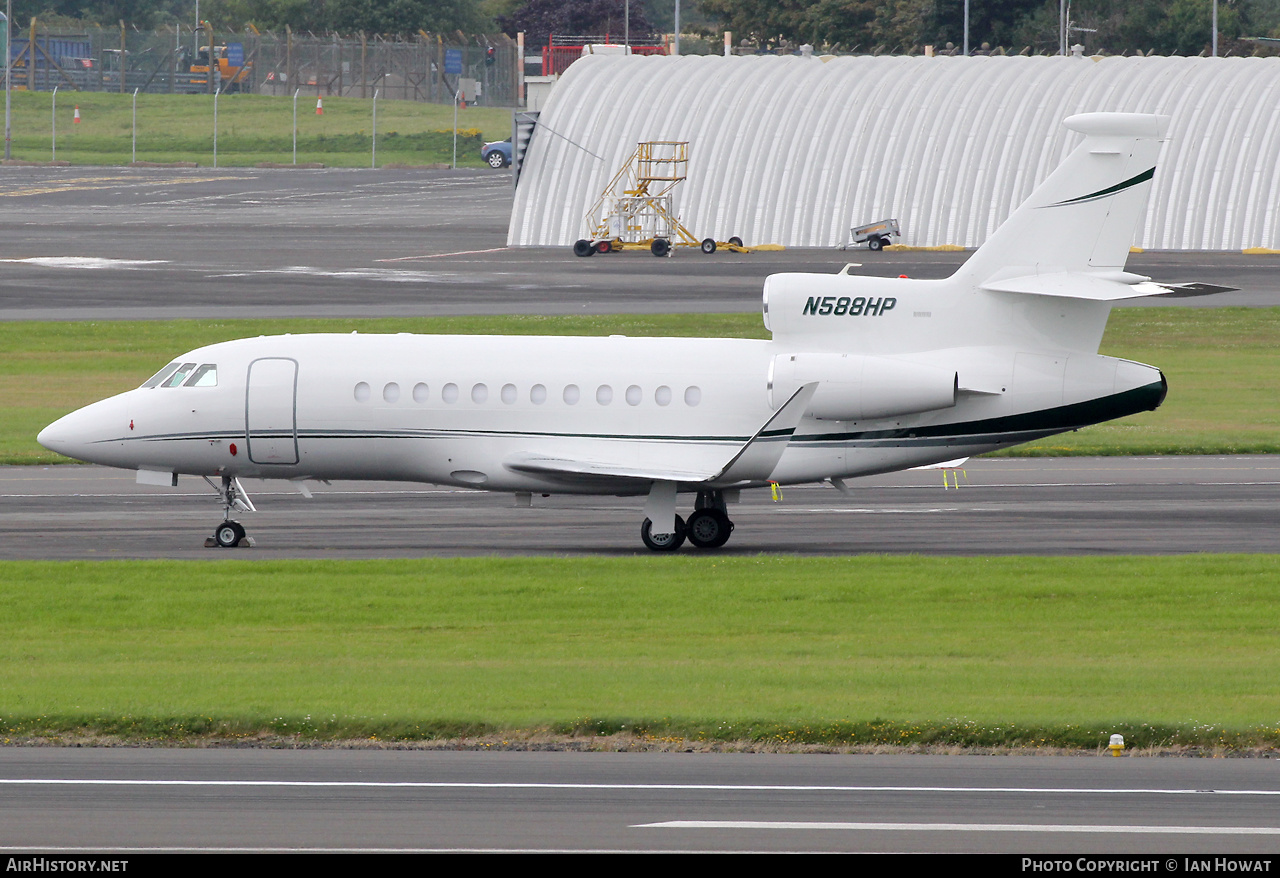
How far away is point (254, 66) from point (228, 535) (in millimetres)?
126350

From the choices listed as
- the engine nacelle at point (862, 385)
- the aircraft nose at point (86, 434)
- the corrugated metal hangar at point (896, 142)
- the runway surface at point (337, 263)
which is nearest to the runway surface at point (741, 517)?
the aircraft nose at point (86, 434)

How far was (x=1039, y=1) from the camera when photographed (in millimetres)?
131875

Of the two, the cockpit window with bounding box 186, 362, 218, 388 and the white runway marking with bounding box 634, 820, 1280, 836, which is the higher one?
the cockpit window with bounding box 186, 362, 218, 388

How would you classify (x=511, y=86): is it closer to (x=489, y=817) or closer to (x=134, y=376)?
(x=134, y=376)

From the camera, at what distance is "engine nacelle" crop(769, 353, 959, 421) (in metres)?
27.0

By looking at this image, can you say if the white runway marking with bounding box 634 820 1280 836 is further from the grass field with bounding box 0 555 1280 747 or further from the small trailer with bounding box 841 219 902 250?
the small trailer with bounding box 841 219 902 250

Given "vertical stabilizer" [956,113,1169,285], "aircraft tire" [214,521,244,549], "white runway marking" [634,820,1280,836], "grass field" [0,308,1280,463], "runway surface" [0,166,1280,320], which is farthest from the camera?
"runway surface" [0,166,1280,320]

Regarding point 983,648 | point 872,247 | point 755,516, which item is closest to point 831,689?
point 983,648

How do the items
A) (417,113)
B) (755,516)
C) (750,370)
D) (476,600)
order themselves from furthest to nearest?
(417,113) < (755,516) < (750,370) < (476,600)

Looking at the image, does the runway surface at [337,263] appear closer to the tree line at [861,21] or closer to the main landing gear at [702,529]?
the main landing gear at [702,529]

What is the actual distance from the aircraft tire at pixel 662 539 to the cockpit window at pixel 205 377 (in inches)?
300

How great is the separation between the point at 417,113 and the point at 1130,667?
12999 centimetres


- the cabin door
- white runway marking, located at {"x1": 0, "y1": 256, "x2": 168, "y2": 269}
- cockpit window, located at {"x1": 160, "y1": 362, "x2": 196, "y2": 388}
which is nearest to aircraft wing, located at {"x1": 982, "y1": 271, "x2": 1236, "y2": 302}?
the cabin door

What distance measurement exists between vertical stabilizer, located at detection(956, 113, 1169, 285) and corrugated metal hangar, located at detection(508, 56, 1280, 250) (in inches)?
2096
